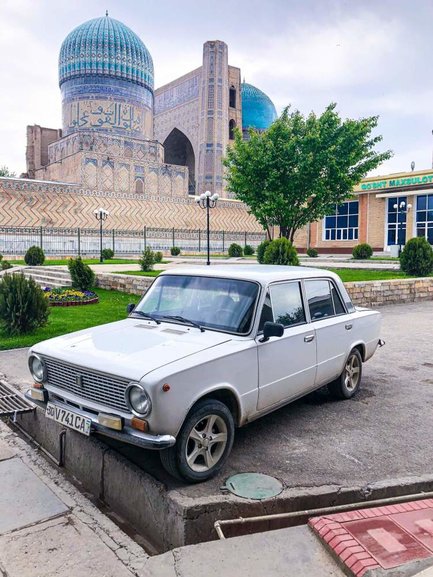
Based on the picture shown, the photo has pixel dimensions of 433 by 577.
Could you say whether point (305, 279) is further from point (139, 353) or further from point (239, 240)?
point (239, 240)

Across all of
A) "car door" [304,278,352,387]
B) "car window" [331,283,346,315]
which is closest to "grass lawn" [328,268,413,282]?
"car window" [331,283,346,315]

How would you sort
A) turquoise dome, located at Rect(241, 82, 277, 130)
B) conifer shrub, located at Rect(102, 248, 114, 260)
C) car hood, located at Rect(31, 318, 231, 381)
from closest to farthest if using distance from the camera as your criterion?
1. car hood, located at Rect(31, 318, 231, 381)
2. conifer shrub, located at Rect(102, 248, 114, 260)
3. turquoise dome, located at Rect(241, 82, 277, 130)

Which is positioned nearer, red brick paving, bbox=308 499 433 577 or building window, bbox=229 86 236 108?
red brick paving, bbox=308 499 433 577

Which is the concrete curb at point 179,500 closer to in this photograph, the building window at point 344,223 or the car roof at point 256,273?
the car roof at point 256,273

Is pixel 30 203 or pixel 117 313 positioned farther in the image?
pixel 30 203

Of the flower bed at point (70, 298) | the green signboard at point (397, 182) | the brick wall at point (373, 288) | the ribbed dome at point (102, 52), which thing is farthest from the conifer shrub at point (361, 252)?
the ribbed dome at point (102, 52)

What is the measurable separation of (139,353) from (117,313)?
689 cm

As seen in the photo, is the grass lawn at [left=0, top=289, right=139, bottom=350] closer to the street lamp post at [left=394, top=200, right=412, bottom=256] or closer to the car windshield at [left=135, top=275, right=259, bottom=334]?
the car windshield at [left=135, top=275, right=259, bottom=334]

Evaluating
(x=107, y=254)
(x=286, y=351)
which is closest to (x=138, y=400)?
(x=286, y=351)

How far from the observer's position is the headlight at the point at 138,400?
2.97 metres

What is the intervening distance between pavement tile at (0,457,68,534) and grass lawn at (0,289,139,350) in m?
3.93

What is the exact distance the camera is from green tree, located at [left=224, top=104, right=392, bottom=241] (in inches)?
698

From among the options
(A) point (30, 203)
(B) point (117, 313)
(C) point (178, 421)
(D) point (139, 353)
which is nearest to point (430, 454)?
(C) point (178, 421)

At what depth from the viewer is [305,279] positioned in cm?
456
